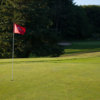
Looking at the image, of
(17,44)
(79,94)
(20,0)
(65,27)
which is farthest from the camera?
(65,27)

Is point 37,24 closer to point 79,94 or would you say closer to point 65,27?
point 65,27

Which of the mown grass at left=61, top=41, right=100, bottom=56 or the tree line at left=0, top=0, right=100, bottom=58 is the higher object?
the tree line at left=0, top=0, right=100, bottom=58

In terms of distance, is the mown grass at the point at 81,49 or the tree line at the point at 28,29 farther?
the mown grass at the point at 81,49

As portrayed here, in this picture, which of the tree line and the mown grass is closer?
the tree line

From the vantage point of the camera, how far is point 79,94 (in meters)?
4.23

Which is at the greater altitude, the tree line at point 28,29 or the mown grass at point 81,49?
the tree line at point 28,29

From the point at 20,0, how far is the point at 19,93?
Answer: 26.6 metres

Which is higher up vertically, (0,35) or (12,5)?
(12,5)

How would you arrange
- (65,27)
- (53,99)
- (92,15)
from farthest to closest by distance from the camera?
(92,15)
(65,27)
(53,99)

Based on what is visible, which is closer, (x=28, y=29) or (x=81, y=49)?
(x=28, y=29)

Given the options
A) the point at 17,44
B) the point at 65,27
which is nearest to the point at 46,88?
the point at 17,44

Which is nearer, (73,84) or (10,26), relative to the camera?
(73,84)

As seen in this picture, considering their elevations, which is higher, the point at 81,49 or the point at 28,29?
the point at 28,29

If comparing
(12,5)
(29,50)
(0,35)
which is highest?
(12,5)
